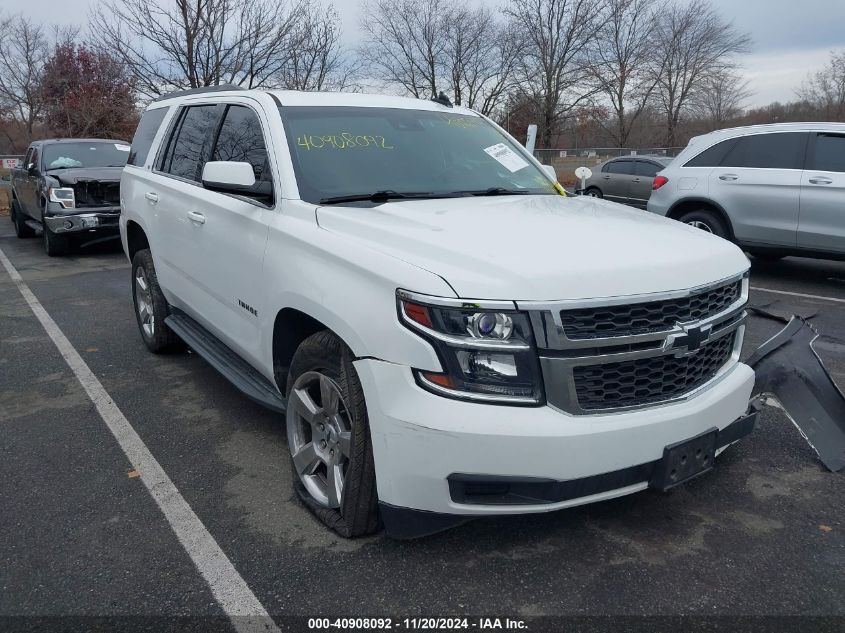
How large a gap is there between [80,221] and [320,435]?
9417mm

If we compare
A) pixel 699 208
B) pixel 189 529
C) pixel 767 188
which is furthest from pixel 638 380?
pixel 699 208

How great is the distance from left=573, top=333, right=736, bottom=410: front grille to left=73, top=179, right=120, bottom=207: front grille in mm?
10403

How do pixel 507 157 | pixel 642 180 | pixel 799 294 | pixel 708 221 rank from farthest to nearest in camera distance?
pixel 642 180, pixel 708 221, pixel 799 294, pixel 507 157

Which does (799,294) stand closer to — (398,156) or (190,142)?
(398,156)

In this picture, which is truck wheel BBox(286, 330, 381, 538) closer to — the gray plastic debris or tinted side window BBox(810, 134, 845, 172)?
the gray plastic debris

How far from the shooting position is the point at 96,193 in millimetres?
11188

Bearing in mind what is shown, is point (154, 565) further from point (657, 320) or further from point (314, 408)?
point (657, 320)

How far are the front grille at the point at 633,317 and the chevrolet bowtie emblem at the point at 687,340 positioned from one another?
0.04 metres

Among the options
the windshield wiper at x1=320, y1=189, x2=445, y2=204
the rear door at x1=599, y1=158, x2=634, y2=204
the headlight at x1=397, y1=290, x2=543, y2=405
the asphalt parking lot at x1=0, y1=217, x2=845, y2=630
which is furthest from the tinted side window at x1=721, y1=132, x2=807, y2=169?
the headlight at x1=397, y1=290, x2=543, y2=405

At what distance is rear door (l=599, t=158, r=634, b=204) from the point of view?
1483 centimetres

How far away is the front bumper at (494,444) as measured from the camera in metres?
2.41

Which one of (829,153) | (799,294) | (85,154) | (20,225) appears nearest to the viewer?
(799,294)

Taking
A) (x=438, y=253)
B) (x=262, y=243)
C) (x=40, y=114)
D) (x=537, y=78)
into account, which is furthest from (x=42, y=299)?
(x=537, y=78)

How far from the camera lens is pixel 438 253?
265 centimetres
